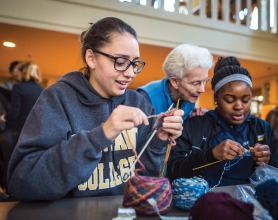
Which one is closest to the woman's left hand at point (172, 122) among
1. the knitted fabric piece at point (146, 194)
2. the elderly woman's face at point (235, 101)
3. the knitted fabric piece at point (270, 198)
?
the knitted fabric piece at point (146, 194)

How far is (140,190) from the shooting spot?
2.07ft

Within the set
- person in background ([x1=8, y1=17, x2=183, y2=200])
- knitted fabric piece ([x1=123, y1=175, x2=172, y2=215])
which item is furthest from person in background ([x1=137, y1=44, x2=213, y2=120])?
knitted fabric piece ([x1=123, y1=175, x2=172, y2=215])

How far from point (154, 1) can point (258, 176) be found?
13.7 feet

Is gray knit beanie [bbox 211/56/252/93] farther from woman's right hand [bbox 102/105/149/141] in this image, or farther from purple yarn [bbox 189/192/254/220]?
purple yarn [bbox 189/192/254/220]

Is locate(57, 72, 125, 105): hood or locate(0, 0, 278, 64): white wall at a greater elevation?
locate(0, 0, 278, 64): white wall

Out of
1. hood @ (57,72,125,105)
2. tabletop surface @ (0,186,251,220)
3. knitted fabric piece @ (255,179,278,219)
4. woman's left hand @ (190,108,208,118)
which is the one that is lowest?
tabletop surface @ (0,186,251,220)

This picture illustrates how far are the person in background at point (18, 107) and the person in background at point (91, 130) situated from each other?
171 centimetres

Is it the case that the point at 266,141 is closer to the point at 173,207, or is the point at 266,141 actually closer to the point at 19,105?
the point at 173,207

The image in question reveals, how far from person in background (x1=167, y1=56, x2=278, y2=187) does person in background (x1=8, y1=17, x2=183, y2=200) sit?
31 centimetres

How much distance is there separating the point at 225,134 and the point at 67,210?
100cm

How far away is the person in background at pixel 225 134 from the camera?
1.32 metres

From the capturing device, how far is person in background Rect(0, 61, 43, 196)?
2482 mm

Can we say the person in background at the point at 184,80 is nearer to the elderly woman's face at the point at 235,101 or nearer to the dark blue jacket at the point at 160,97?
the dark blue jacket at the point at 160,97

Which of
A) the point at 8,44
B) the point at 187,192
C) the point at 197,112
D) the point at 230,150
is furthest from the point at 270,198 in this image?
the point at 8,44
